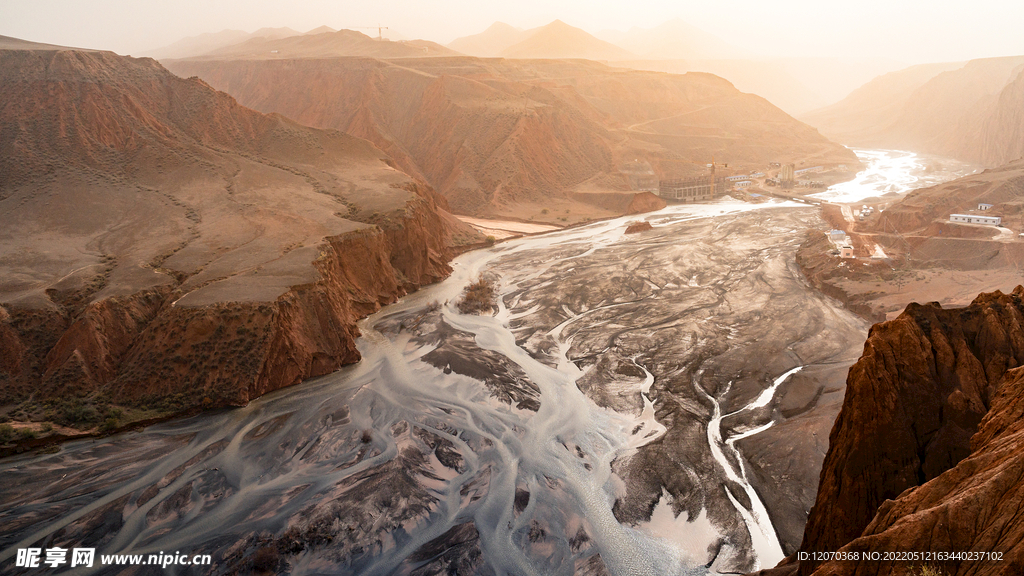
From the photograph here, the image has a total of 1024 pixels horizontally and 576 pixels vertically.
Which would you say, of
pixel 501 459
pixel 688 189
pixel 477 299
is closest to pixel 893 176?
pixel 688 189

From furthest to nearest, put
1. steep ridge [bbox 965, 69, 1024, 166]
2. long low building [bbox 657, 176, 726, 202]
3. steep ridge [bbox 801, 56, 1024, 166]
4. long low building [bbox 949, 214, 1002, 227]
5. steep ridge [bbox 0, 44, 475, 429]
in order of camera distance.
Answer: steep ridge [bbox 801, 56, 1024, 166] < steep ridge [bbox 965, 69, 1024, 166] < long low building [bbox 657, 176, 726, 202] < long low building [bbox 949, 214, 1002, 227] < steep ridge [bbox 0, 44, 475, 429]

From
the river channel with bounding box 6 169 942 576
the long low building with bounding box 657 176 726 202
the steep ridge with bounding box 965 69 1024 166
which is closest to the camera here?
the river channel with bounding box 6 169 942 576

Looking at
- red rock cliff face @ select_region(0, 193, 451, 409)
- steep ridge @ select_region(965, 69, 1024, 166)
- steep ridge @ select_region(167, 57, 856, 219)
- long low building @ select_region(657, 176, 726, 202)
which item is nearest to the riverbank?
red rock cliff face @ select_region(0, 193, 451, 409)

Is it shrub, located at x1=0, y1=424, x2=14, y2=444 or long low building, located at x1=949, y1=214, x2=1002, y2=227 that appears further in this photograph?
long low building, located at x1=949, y1=214, x2=1002, y2=227

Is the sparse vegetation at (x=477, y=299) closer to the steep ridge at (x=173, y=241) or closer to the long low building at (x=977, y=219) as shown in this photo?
the steep ridge at (x=173, y=241)

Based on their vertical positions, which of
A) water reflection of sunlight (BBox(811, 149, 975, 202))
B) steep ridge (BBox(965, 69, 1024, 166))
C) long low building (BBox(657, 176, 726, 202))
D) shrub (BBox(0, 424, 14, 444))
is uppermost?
steep ridge (BBox(965, 69, 1024, 166))

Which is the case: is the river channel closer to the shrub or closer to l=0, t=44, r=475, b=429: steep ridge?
the shrub

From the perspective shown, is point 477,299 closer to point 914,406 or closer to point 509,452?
point 509,452

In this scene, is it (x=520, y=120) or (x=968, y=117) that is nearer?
Result: (x=520, y=120)
